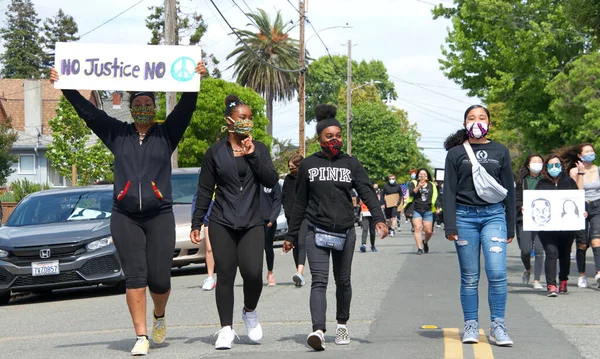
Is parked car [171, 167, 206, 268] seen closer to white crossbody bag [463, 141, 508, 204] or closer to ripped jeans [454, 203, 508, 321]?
ripped jeans [454, 203, 508, 321]

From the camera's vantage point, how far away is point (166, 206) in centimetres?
761

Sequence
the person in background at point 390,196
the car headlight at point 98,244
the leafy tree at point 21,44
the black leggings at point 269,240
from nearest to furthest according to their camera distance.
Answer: the car headlight at point 98,244
the black leggings at point 269,240
the person in background at point 390,196
the leafy tree at point 21,44

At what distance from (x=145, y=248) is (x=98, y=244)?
5346 millimetres

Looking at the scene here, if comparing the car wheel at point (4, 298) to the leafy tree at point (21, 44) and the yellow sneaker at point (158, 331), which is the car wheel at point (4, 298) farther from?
the leafy tree at point (21, 44)

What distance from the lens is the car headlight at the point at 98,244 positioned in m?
12.6

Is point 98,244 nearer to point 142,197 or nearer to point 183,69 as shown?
point 183,69

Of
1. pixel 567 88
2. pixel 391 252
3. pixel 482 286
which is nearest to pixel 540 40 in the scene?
pixel 567 88

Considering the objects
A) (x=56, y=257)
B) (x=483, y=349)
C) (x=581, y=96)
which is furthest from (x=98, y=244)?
(x=581, y=96)

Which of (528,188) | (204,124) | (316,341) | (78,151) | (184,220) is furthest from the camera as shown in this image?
(204,124)

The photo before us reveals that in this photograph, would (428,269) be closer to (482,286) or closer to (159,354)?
(482,286)

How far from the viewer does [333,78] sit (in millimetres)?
100688

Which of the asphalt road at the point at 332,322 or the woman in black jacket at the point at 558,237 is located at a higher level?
the woman in black jacket at the point at 558,237

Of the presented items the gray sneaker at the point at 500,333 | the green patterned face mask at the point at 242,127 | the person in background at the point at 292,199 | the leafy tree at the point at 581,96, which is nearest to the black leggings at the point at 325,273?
the green patterned face mask at the point at 242,127

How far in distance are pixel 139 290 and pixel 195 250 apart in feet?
28.4
